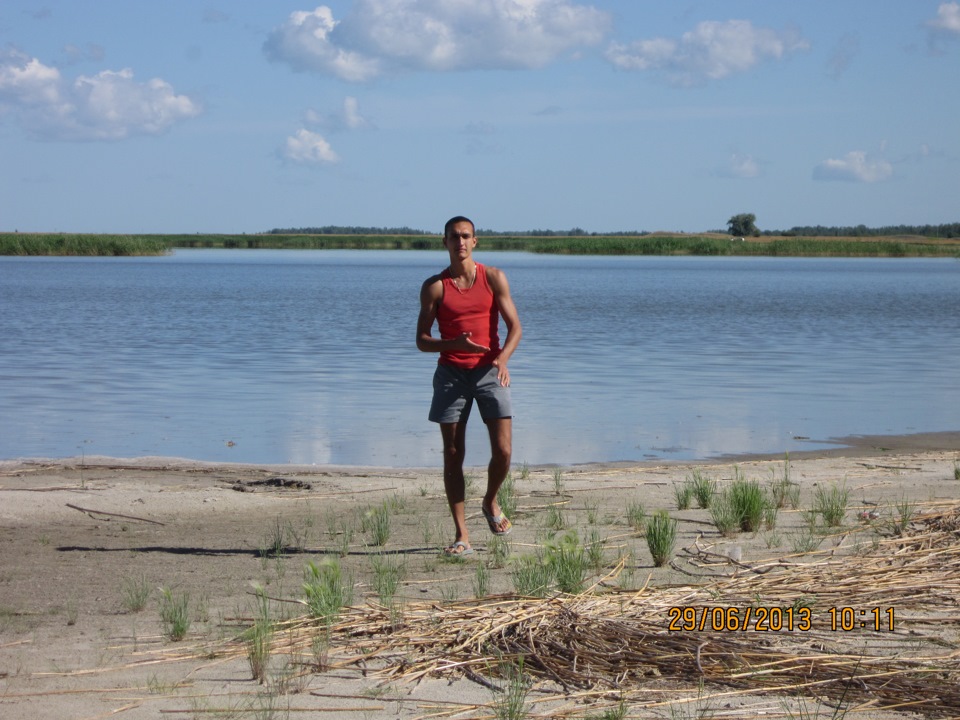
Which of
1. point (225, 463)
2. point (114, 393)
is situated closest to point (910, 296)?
point (114, 393)

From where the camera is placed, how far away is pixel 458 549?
6840mm

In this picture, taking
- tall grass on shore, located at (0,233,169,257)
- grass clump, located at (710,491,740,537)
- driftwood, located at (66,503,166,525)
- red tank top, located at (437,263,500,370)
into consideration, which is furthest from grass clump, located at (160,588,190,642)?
tall grass on shore, located at (0,233,169,257)

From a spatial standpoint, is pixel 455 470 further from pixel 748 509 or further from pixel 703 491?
pixel 703 491

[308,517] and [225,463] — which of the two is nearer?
[308,517]

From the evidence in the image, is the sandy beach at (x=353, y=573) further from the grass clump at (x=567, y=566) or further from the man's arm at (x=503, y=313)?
the man's arm at (x=503, y=313)

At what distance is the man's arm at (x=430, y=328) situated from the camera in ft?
21.7

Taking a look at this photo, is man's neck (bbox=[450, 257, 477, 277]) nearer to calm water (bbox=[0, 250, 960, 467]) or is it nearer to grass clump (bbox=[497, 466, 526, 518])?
grass clump (bbox=[497, 466, 526, 518])

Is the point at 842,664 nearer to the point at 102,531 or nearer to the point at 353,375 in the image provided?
the point at 102,531

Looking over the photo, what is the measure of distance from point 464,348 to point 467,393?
367mm

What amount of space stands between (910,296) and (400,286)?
2385cm

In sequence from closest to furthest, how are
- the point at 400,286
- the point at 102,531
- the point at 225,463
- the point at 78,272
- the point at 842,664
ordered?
the point at 842,664, the point at 102,531, the point at 225,463, the point at 400,286, the point at 78,272

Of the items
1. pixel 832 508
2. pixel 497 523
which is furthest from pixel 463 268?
pixel 832 508

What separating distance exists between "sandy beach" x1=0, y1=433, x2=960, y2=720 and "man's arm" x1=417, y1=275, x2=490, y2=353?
1.18 meters

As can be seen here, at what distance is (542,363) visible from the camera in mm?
21219
